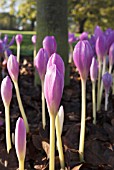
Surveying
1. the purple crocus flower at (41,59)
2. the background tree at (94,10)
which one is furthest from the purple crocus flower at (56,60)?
the background tree at (94,10)

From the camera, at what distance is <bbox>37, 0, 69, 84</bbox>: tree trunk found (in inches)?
74.5

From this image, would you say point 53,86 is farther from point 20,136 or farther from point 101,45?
point 101,45

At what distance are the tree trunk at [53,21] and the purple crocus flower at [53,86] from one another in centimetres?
124

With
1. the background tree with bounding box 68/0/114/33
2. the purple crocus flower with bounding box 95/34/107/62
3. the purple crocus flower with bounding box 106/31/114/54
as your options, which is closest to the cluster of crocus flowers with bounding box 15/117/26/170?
the purple crocus flower with bounding box 95/34/107/62

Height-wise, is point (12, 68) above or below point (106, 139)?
above

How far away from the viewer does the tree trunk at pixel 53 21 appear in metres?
1.89

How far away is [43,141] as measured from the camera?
0.99 m

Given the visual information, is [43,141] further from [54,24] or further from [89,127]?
[54,24]

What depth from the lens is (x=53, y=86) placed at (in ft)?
2.33

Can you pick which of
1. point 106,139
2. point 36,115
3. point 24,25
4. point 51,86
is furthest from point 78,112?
point 24,25

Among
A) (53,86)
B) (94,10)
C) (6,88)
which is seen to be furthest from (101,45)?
(94,10)

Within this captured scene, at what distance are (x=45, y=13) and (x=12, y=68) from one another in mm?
958

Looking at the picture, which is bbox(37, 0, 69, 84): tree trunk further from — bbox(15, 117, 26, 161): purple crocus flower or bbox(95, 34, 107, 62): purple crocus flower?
bbox(15, 117, 26, 161): purple crocus flower

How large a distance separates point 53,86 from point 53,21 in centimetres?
126
